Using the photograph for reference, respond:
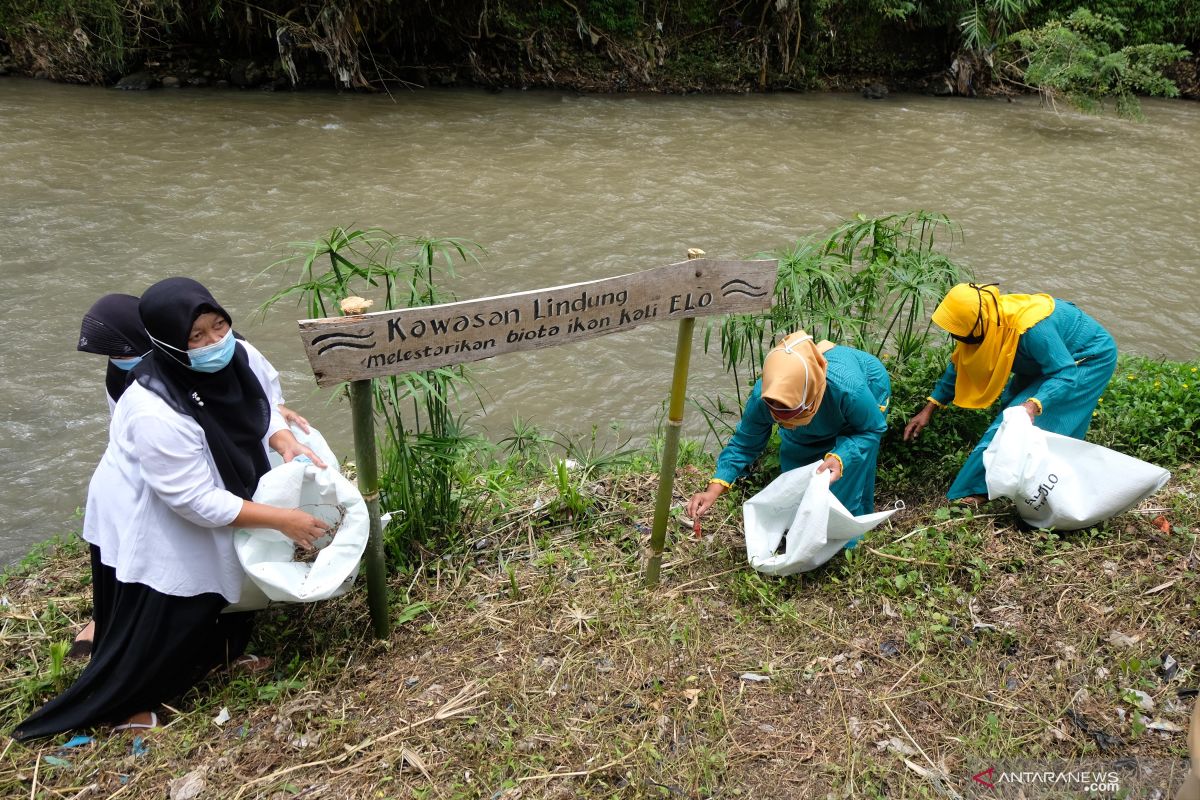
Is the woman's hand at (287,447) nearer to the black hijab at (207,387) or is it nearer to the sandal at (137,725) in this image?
the black hijab at (207,387)

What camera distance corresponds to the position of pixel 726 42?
1285 cm

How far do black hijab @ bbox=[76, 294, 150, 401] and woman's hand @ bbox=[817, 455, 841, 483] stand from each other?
2.13 m

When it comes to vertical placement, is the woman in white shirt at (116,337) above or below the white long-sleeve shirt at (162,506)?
above

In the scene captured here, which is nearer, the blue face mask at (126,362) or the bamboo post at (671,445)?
the blue face mask at (126,362)

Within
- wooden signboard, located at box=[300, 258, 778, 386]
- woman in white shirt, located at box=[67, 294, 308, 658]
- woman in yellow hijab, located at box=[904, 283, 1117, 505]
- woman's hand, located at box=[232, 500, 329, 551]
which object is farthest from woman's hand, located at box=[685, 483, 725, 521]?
woman in white shirt, located at box=[67, 294, 308, 658]

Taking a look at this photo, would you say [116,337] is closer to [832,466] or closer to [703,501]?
[703,501]

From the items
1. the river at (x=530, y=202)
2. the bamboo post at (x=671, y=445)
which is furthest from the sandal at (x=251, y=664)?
the river at (x=530, y=202)

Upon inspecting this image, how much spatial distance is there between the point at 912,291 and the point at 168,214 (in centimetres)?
672

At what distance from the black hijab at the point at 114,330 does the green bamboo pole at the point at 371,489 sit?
69 cm

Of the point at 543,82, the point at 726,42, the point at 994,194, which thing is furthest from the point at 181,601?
the point at 726,42

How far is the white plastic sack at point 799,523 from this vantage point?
9.14ft

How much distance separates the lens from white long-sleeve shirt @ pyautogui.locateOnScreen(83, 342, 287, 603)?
230 centimetres

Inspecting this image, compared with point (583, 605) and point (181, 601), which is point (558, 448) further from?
point (181, 601)

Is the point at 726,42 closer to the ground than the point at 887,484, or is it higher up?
higher up
